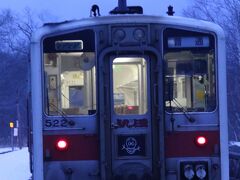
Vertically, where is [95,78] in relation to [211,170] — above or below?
above

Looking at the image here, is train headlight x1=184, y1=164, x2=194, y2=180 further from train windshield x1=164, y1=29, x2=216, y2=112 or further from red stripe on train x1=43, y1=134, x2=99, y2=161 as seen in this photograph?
red stripe on train x1=43, y1=134, x2=99, y2=161

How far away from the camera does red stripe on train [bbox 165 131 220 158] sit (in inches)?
352

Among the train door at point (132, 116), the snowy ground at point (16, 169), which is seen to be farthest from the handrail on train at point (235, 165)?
the train door at point (132, 116)

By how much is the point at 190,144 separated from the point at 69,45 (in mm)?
2009

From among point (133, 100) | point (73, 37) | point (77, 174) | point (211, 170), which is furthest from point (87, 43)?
point (211, 170)

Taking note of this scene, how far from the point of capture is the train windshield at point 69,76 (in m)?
8.86

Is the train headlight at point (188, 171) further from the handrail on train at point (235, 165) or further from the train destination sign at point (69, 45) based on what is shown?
the handrail on train at point (235, 165)

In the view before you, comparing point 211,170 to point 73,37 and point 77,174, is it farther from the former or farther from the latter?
point 73,37

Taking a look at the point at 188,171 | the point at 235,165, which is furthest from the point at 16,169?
the point at 188,171

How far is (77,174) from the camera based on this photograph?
29.2 ft

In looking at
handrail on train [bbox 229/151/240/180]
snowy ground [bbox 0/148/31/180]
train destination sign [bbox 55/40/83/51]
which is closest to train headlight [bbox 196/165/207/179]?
train destination sign [bbox 55/40/83/51]

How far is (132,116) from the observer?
8844 millimetres

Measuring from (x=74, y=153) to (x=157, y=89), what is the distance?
134 centimetres

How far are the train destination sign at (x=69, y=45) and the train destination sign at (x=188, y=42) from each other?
3.79 ft
